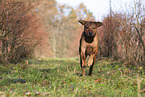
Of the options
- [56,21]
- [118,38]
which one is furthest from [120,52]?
[56,21]

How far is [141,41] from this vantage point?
6055mm

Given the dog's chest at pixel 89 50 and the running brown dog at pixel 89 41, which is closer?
the running brown dog at pixel 89 41

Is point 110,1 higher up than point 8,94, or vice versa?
point 110,1

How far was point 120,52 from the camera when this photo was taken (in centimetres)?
770

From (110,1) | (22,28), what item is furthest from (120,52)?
(22,28)

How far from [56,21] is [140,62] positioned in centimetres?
2477

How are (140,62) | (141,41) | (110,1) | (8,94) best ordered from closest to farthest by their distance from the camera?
(8,94) → (141,41) → (140,62) → (110,1)

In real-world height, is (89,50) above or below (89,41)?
below

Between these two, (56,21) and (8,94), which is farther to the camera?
(56,21)

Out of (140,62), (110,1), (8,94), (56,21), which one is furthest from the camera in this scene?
(56,21)

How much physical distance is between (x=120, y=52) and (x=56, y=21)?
23408mm

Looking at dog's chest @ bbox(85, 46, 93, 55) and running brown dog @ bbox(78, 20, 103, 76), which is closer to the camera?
running brown dog @ bbox(78, 20, 103, 76)

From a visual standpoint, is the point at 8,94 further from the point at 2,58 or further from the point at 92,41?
the point at 2,58

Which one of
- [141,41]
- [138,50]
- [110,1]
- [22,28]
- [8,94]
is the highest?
[110,1]
